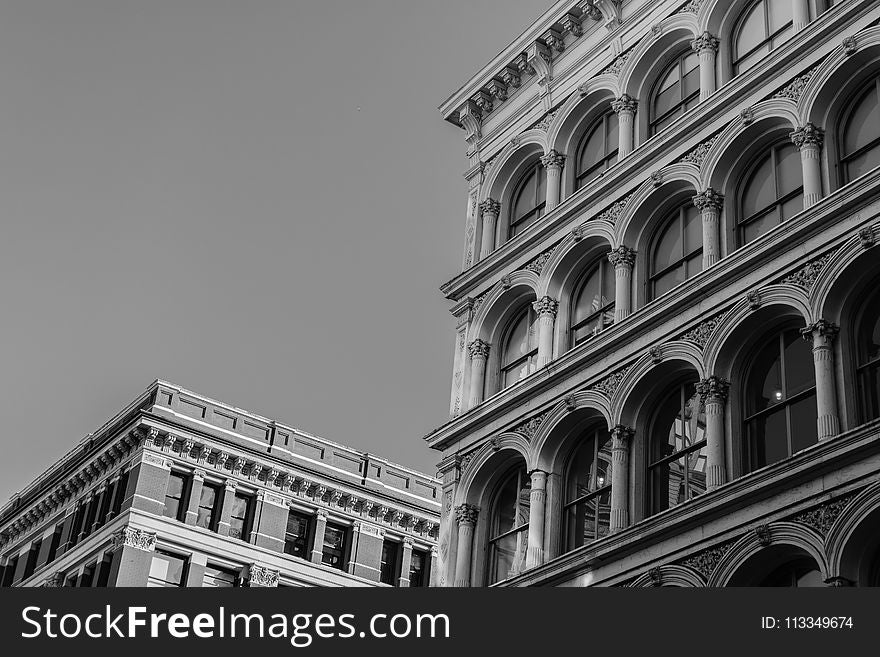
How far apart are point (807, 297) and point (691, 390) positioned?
3816mm

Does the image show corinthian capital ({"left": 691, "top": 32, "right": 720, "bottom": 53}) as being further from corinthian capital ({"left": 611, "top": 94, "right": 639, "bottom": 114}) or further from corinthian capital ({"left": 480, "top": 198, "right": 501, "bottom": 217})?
corinthian capital ({"left": 480, "top": 198, "right": 501, "bottom": 217})

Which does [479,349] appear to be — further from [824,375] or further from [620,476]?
[824,375]

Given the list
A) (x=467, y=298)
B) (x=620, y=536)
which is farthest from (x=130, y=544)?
(x=620, y=536)

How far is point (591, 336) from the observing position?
32.7m

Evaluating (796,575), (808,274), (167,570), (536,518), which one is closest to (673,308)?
(808,274)

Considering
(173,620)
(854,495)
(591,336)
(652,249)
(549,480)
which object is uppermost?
(652,249)

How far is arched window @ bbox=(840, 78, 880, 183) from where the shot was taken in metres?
28.1

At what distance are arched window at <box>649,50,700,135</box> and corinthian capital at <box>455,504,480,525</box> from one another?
A: 10.2m

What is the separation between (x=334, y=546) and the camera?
60.7 metres

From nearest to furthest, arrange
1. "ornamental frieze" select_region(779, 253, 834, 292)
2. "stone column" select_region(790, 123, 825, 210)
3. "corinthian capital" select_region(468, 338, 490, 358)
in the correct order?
"ornamental frieze" select_region(779, 253, 834, 292), "stone column" select_region(790, 123, 825, 210), "corinthian capital" select_region(468, 338, 490, 358)

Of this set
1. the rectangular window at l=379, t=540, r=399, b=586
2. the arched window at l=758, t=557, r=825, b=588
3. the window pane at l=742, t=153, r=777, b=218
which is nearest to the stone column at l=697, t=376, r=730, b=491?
the arched window at l=758, t=557, r=825, b=588

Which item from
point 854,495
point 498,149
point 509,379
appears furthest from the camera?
point 498,149

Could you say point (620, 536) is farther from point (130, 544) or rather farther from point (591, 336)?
point (130, 544)

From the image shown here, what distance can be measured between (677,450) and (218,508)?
105 feet
